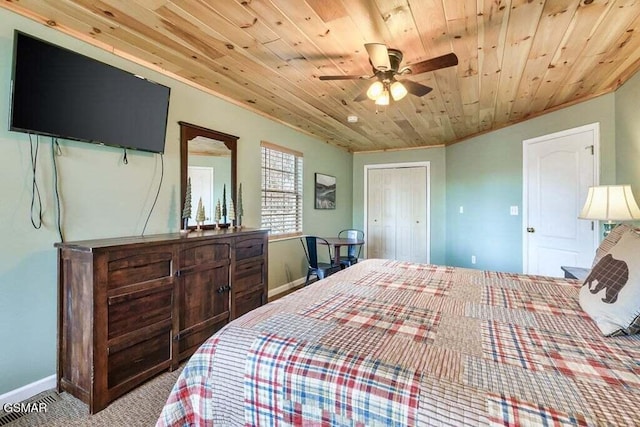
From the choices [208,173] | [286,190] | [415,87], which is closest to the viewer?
[415,87]

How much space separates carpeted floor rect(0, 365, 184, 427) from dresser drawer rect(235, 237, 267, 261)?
3.65ft

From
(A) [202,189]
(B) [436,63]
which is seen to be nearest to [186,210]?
(A) [202,189]

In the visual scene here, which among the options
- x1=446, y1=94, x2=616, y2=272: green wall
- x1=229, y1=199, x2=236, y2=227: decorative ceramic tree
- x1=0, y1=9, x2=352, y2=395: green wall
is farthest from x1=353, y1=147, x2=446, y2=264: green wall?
x1=0, y1=9, x2=352, y2=395: green wall

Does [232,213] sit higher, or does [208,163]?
[208,163]

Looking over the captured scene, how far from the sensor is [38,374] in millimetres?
1905

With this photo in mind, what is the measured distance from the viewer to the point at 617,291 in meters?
1.17

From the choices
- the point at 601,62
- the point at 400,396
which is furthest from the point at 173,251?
the point at 601,62

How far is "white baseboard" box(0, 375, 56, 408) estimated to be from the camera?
5.80 ft

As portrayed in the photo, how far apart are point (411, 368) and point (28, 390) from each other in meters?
2.35

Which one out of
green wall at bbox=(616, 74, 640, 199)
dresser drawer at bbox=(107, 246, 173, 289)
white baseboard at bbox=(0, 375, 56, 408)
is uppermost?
green wall at bbox=(616, 74, 640, 199)

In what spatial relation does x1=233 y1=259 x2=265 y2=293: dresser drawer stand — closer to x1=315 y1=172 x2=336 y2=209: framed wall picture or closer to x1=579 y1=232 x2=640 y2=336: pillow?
x1=315 y1=172 x2=336 y2=209: framed wall picture

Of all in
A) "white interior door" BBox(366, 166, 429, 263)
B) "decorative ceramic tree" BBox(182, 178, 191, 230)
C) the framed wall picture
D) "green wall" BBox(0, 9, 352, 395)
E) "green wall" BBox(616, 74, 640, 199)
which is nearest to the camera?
"green wall" BBox(0, 9, 352, 395)

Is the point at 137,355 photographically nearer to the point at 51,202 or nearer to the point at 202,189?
the point at 51,202

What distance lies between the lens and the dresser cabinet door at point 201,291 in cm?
222
